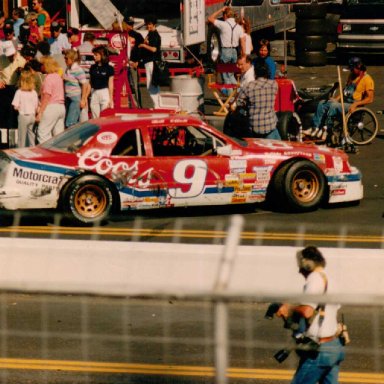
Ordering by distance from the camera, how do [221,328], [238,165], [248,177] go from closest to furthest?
[221,328] < [238,165] < [248,177]

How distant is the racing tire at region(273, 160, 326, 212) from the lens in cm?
1432

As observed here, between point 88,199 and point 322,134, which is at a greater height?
point 322,134

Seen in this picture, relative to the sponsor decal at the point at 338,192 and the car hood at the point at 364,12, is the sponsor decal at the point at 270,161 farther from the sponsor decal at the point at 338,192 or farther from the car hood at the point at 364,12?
the car hood at the point at 364,12

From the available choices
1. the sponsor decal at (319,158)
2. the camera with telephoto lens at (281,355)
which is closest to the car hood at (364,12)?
the sponsor decal at (319,158)

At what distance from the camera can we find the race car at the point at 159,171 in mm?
13469

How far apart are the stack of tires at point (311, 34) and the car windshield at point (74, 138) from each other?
14254 millimetres

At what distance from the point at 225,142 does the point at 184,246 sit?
406 centimetres

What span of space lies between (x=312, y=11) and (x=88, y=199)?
15.1m

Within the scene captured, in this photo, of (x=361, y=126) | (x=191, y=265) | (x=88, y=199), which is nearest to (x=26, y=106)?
(x=88, y=199)

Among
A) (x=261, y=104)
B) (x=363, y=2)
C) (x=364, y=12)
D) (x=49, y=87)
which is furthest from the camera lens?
(x=363, y=2)

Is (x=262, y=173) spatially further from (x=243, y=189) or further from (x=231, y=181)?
(x=231, y=181)

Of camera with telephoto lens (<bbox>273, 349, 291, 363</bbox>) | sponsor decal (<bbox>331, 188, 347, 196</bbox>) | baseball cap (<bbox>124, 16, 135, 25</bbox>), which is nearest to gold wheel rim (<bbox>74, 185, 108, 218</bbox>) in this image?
sponsor decal (<bbox>331, 188, 347, 196</bbox>)

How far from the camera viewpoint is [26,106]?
54.2 ft

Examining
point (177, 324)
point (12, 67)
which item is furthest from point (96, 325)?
point (12, 67)
